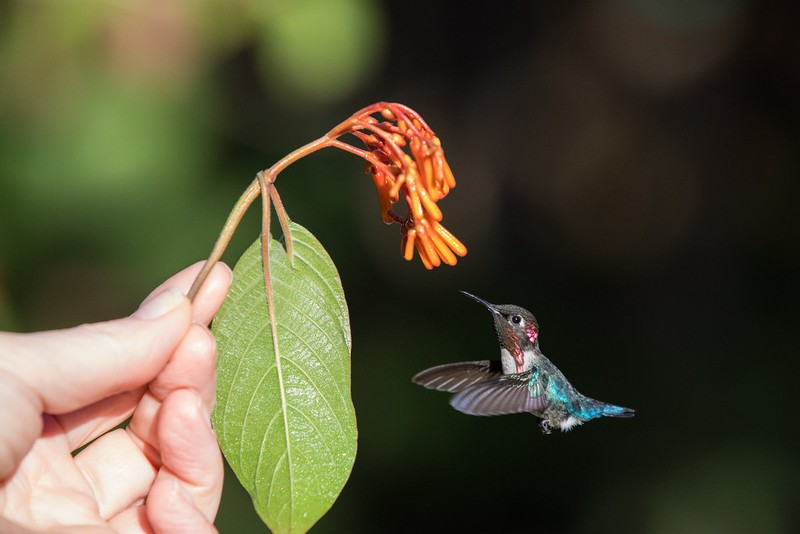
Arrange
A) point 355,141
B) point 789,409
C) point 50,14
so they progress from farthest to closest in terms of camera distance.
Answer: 1. point 355,141
2. point 789,409
3. point 50,14

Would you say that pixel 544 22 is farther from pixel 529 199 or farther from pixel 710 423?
pixel 710 423

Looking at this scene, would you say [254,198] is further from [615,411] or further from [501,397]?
[615,411]

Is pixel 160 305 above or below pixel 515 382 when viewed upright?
above

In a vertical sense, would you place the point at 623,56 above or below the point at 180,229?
above

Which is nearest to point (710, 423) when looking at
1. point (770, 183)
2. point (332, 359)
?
point (770, 183)

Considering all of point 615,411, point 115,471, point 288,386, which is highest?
point 288,386

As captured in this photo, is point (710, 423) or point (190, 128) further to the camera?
point (710, 423)

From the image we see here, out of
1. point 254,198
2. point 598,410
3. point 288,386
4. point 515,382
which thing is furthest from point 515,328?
point 254,198
